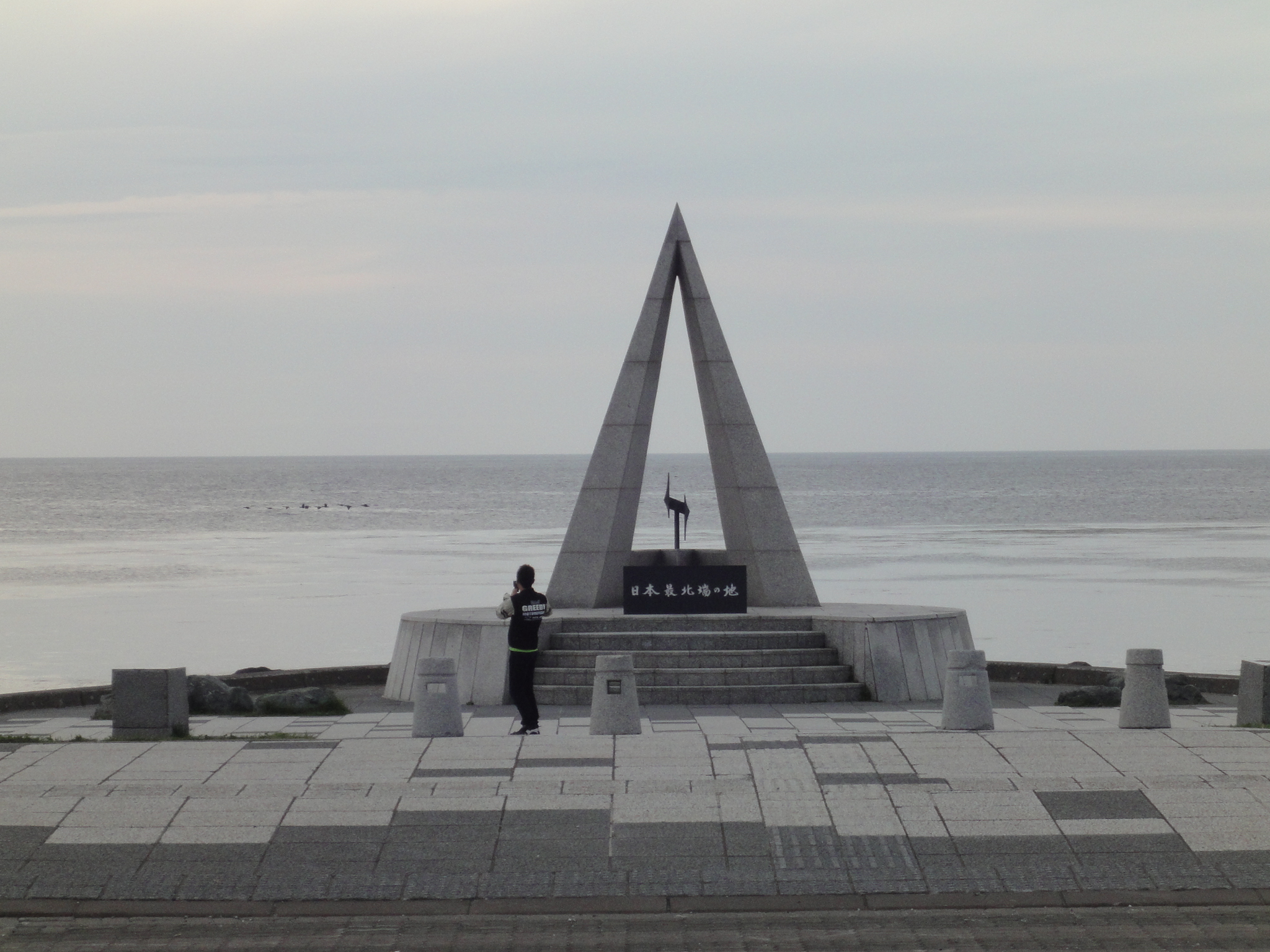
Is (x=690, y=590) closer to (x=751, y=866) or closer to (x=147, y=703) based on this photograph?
(x=147, y=703)

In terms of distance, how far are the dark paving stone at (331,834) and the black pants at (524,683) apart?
3813 millimetres

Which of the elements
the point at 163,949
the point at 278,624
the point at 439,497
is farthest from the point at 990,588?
the point at 439,497

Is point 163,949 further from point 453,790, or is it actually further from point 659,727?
point 659,727

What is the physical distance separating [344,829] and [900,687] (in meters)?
9.33

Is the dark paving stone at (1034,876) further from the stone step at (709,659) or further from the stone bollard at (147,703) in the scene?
the stone step at (709,659)

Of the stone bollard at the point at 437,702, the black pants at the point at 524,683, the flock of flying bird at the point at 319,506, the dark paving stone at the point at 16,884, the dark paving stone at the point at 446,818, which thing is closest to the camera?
the dark paving stone at the point at 16,884

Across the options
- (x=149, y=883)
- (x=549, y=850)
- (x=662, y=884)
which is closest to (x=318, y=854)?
(x=149, y=883)

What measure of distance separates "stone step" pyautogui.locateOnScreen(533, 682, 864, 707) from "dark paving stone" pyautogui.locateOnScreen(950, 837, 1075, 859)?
762 cm

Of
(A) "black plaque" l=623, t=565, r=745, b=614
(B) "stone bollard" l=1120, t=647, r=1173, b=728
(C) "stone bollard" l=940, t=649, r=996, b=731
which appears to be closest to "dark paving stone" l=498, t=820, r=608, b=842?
(C) "stone bollard" l=940, t=649, r=996, b=731

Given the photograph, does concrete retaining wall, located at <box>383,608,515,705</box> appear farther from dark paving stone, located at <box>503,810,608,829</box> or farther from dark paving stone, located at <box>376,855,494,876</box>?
dark paving stone, located at <box>376,855,494,876</box>

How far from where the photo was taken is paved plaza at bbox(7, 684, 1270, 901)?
A: 32.0ft

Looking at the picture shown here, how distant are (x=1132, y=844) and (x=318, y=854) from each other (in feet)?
17.3

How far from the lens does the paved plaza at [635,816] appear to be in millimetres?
9758

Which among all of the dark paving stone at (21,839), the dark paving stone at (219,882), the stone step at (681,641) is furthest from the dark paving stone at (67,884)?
the stone step at (681,641)
